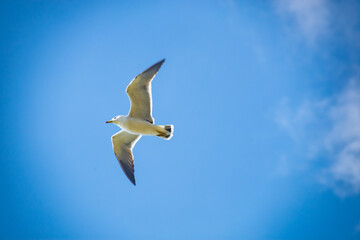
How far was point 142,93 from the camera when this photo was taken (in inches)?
235

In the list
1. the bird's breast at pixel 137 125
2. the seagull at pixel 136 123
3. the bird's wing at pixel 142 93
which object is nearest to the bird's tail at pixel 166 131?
the seagull at pixel 136 123

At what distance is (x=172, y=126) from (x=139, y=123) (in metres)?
0.65

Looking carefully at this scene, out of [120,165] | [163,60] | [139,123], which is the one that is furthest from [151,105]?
[120,165]

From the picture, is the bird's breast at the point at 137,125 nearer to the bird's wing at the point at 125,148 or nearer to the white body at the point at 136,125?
the white body at the point at 136,125

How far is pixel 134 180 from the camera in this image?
21.0 ft

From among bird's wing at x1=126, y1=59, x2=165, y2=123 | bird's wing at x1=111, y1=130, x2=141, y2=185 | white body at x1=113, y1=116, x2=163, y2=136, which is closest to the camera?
bird's wing at x1=126, y1=59, x2=165, y2=123

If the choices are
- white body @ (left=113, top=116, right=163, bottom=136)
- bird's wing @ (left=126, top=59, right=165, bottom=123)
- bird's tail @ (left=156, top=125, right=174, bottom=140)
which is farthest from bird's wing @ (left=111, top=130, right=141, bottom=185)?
bird's tail @ (left=156, top=125, right=174, bottom=140)

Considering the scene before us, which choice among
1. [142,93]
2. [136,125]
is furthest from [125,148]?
[142,93]

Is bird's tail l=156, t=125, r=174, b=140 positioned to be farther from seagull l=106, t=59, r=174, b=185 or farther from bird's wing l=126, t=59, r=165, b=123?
bird's wing l=126, t=59, r=165, b=123

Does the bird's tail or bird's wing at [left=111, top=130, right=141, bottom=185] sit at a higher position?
the bird's tail

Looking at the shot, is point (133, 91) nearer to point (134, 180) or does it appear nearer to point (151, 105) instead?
point (151, 105)

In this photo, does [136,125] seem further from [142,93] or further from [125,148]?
[125,148]

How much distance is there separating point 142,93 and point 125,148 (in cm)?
139

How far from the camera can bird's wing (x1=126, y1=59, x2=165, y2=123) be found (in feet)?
19.2
